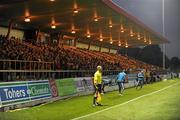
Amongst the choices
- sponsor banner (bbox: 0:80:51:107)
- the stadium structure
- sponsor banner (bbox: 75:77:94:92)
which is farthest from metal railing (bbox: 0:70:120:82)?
sponsor banner (bbox: 75:77:94:92)

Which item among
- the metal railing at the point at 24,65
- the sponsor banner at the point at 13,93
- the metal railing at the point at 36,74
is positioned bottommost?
the sponsor banner at the point at 13,93

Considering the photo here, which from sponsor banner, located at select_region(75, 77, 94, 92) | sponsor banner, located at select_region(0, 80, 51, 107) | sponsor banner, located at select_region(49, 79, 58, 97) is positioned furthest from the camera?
sponsor banner, located at select_region(75, 77, 94, 92)

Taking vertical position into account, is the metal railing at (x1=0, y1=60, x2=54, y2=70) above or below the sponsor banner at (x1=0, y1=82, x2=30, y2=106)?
above

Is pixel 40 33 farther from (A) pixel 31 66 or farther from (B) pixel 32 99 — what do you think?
(B) pixel 32 99

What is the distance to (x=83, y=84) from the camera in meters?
34.5

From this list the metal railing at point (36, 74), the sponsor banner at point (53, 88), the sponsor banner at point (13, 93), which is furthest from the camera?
the sponsor banner at point (53, 88)

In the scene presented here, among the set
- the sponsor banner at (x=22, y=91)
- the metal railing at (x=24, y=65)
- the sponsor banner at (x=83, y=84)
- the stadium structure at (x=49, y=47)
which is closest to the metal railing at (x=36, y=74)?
the stadium structure at (x=49, y=47)

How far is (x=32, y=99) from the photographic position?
80.2 ft

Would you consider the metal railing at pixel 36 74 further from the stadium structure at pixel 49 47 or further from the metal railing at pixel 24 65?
the metal railing at pixel 24 65

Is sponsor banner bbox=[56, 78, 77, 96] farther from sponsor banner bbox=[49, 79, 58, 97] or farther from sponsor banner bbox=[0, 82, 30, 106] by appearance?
sponsor banner bbox=[0, 82, 30, 106]

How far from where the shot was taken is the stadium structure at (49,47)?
24080mm

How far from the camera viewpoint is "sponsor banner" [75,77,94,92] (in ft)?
109

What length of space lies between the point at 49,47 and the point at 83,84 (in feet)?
28.1

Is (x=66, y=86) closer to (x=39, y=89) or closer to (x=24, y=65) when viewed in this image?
(x=24, y=65)
